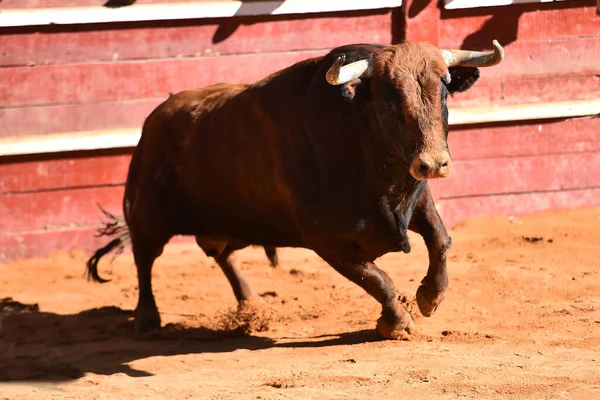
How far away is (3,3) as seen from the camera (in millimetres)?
9094

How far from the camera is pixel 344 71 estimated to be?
602cm

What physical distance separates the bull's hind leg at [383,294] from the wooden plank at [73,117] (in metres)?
3.67

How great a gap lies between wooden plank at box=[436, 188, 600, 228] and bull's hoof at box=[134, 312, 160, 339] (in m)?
3.48

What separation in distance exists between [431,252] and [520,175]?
4075 mm

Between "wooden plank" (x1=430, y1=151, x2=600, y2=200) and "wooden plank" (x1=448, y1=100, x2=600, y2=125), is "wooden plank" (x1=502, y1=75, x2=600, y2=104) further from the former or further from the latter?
"wooden plank" (x1=430, y1=151, x2=600, y2=200)

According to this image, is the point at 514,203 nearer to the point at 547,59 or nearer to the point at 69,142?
the point at 547,59

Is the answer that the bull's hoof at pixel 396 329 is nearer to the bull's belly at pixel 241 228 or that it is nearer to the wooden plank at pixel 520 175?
the bull's belly at pixel 241 228

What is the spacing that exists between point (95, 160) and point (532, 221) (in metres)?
3.83

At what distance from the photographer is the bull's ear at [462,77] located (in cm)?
634

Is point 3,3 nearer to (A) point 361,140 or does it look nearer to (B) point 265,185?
(B) point 265,185

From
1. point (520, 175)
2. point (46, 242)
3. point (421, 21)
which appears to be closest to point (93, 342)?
point (46, 242)

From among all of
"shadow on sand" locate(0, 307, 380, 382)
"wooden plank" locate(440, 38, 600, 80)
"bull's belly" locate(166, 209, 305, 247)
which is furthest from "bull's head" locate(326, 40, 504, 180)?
"wooden plank" locate(440, 38, 600, 80)

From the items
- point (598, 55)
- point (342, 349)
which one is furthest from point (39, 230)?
point (598, 55)

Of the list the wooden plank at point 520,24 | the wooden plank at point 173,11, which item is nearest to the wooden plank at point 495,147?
the wooden plank at point 520,24
